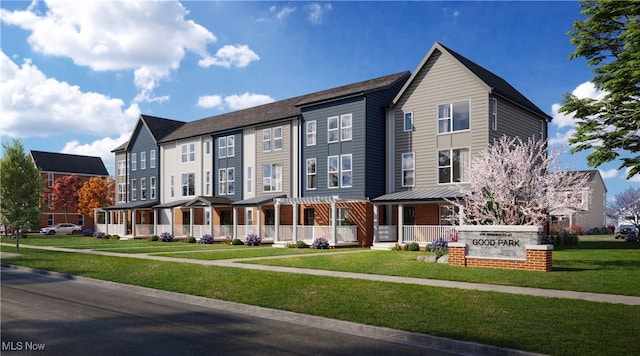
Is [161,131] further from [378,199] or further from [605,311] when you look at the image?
[605,311]

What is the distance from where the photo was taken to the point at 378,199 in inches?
1179

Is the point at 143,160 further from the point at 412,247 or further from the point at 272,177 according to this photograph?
the point at 412,247

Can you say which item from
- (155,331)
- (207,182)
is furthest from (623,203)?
(155,331)

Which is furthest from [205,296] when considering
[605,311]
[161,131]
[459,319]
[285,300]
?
[161,131]

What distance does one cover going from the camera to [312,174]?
115 feet

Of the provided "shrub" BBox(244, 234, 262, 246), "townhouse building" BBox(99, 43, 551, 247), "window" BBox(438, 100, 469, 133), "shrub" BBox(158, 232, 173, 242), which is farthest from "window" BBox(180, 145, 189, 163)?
"window" BBox(438, 100, 469, 133)

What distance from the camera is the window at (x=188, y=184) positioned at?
45.5 meters

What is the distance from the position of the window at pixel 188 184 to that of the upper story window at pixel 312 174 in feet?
47.3

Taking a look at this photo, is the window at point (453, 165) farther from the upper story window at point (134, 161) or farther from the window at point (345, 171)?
the upper story window at point (134, 161)

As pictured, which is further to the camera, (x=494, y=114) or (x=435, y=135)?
(x=435, y=135)

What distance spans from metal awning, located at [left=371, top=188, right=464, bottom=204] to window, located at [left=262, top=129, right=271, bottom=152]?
36.8 feet

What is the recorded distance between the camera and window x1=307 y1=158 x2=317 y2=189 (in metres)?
34.9

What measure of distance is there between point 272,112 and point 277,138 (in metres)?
3.07

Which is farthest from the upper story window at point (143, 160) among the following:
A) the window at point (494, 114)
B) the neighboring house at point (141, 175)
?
the window at point (494, 114)
